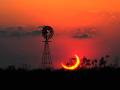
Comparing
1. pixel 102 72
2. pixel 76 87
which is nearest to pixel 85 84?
pixel 76 87

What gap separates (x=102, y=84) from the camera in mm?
33281

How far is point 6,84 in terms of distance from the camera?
107ft

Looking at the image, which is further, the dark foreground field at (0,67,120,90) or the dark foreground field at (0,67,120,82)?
the dark foreground field at (0,67,120,82)

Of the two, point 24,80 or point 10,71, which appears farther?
point 10,71

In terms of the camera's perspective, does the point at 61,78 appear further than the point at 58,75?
No

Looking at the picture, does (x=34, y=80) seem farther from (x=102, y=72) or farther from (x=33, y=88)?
→ (x=102, y=72)

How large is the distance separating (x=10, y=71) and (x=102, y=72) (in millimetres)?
6506

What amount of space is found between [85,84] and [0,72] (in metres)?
6.16

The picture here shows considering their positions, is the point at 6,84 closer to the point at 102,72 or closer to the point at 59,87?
the point at 59,87

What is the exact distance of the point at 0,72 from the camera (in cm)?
3512

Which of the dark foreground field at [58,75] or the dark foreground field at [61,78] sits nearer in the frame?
the dark foreground field at [61,78]

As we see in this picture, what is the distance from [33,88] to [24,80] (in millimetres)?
1445

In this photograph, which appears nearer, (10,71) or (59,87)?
(59,87)

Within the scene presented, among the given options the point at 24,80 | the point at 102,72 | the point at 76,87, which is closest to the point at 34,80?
the point at 24,80
